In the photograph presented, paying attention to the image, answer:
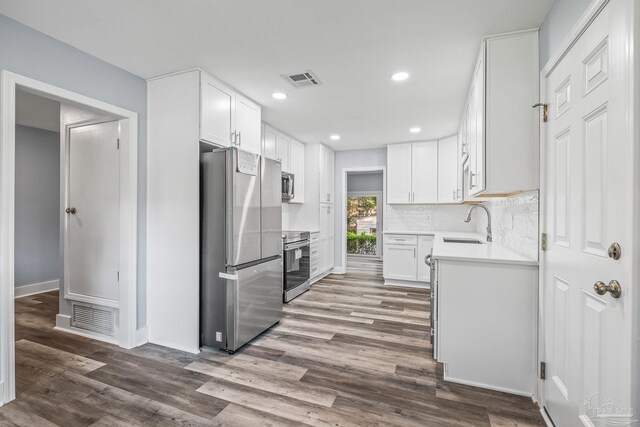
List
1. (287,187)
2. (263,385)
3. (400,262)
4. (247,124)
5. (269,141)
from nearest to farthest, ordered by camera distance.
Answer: (263,385) < (247,124) < (269,141) < (287,187) < (400,262)

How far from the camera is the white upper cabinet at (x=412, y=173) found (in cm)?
516

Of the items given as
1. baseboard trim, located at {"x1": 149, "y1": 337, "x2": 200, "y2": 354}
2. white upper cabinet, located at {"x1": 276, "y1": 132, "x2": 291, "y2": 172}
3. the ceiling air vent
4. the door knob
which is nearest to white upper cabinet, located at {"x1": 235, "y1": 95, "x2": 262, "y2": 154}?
the ceiling air vent

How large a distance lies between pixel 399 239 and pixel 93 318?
431 centimetres

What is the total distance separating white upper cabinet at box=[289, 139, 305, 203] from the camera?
500 centimetres

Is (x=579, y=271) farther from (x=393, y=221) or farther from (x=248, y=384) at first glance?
(x=393, y=221)

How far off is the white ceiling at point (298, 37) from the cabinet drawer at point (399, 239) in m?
2.53

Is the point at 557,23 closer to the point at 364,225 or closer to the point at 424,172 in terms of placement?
the point at 424,172

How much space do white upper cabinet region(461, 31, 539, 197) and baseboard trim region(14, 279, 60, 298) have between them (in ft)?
19.8

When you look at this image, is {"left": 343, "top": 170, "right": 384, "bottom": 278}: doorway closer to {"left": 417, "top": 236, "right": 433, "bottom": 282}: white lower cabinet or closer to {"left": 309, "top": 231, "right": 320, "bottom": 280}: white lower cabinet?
{"left": 309, "top": 231, "right": 320, "bottom": 280}: white lower cabinet

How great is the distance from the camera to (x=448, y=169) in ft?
16.5

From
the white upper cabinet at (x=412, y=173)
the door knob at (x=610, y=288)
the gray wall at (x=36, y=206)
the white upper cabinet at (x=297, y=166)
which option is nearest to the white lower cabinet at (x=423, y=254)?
the white upper cabinet at (x=412, y=173)

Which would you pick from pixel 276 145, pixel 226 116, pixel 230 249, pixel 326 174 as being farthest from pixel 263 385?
pixel 326 174

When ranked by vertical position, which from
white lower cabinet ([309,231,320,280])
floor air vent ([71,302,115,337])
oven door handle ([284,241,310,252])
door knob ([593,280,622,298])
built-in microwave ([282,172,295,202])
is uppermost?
built-in microwave ([282,172,295,202])

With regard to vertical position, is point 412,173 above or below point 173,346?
above
